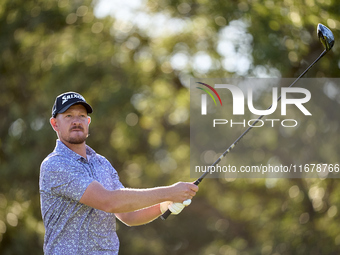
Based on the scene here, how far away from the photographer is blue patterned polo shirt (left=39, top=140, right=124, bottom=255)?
3225mm

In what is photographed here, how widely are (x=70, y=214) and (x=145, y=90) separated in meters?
9.04

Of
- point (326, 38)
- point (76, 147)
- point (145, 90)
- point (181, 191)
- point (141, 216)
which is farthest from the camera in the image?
point (145, 90)

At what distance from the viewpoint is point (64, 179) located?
323 cm

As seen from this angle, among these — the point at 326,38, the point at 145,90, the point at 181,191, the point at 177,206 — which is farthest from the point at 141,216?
the point at 145,90

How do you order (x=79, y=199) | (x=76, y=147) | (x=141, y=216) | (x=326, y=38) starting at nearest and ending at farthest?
1. (x=79, y=199)
2. (x=76, y=147)
3. (x=141, y=216)
4. (x=326, y=38)

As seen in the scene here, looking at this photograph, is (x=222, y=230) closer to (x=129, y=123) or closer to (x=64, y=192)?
(x=129, y=123)

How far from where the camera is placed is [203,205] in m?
14.6

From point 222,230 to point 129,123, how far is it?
4329 millimetres

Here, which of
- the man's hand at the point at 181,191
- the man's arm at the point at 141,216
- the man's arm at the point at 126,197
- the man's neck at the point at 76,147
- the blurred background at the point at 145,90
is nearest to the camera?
the man's arm at the point at 126,197

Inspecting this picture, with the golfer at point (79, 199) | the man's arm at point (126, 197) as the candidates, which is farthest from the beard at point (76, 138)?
the man's arm at point (126, 197)

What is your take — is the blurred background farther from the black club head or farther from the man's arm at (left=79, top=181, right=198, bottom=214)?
the man's arm at (left=79, top=181, right=198, bottom=214)

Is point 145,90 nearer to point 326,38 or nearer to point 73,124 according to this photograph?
point 326,38

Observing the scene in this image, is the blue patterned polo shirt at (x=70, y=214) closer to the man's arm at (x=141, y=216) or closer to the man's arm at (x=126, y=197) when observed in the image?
the man's arm at (x=126, y=197)

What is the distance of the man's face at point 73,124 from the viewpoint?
3.43m
